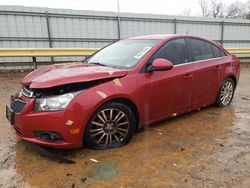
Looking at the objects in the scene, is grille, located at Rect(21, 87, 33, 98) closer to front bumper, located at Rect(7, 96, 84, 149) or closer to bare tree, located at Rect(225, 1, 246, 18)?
front bumper, located at Rect(7, 96, 84, 149)

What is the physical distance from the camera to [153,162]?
10.9ft

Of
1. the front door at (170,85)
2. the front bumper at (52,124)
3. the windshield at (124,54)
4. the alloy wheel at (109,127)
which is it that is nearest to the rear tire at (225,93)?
the front door at (170,85)

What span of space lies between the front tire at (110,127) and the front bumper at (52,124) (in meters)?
0.18

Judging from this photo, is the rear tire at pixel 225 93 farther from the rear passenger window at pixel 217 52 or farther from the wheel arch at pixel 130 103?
the wheel arch at pixel 130 103

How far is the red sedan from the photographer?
325 centimetres

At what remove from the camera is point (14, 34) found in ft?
34.2

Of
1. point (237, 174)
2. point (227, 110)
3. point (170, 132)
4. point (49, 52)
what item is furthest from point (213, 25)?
point (237, 174)

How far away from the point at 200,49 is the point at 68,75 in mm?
2785

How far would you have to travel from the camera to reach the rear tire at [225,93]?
5.57m

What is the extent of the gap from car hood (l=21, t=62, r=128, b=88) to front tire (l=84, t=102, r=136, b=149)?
41cm

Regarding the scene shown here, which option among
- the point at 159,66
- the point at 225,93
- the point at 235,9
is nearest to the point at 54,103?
the point at 159,66

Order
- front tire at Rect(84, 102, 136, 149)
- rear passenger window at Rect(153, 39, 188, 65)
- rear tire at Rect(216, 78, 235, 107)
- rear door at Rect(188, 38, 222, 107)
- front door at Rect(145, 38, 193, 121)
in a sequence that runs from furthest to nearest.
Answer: rear tire at Rect(216, 78, 235, 107) < rear door at Rect(188, 38, 222, 107) < rear passenger window at Rect(153, 39, 188, 65) < front door at Rect(145, 38, 193, 121) < front tire at Rect(84, 102, 136, 149)

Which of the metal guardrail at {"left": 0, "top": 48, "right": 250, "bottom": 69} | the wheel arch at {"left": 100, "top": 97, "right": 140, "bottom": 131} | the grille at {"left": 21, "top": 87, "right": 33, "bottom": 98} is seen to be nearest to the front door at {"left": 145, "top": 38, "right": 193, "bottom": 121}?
the wheel arch at {"left": 100, "top": 97, "right": 140, "bottom": 131}

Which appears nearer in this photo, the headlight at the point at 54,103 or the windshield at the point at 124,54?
the headlight at the point at 54,103
